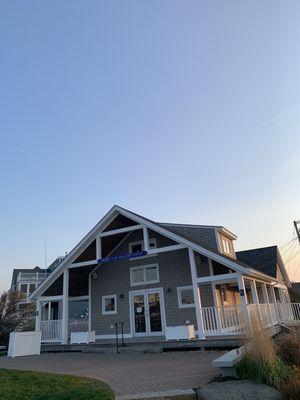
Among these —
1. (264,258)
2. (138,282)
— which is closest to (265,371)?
(138,282)

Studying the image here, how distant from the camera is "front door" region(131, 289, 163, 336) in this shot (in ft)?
53.4

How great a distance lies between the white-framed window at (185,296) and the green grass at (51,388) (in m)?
8.61

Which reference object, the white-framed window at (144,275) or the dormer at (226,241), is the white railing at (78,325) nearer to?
the white-framed window at (144,275)

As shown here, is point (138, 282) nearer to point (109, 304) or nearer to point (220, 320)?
point (109, 304)

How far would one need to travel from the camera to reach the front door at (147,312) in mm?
16281

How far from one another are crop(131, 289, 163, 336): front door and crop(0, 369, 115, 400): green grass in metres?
8.58

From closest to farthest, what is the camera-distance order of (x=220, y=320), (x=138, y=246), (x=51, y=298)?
(x=220, y=320), (x=51, y=298), (x=138, y=246)

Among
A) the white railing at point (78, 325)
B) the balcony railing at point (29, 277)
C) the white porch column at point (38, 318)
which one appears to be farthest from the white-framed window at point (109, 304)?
the balcony railing at point (29, 277)

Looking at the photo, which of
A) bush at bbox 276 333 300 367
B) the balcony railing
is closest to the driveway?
bush at bbox 276 333 300 367

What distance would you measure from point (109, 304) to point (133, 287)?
5.67 feet

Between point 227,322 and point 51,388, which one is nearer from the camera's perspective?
point 51,388

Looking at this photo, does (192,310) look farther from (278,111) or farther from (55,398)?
(55,398)

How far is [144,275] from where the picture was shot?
17250mm

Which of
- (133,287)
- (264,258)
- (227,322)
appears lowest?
(227,322)
